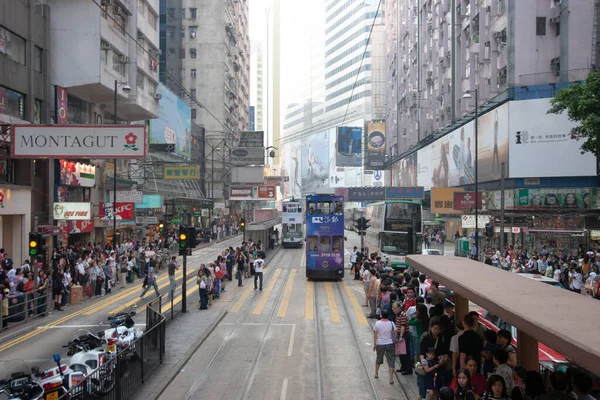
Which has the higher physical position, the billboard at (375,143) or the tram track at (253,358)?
the billboard at (375,143)

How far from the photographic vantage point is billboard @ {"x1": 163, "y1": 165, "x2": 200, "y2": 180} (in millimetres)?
44094

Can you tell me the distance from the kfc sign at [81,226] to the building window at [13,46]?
9421 mm

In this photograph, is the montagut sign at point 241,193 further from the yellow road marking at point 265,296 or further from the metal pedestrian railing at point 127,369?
the metal pedestrian railing at point 127,369

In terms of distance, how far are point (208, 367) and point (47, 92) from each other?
2248cm

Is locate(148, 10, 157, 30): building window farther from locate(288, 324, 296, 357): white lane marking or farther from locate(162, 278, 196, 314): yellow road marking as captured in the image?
locate(288, 324, 296, 357): white lane marking

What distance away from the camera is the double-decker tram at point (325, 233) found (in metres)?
27.9

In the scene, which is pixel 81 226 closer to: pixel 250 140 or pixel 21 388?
pixel 21 388

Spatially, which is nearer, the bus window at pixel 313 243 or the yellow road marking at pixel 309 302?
the yellow road marking at pixel 309 302

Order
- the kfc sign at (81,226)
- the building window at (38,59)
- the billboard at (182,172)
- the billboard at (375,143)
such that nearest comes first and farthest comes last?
the building window at (38,59) < the kfc sign at (81,226) < the billboard at (182,172) < the billboard at (375,143)

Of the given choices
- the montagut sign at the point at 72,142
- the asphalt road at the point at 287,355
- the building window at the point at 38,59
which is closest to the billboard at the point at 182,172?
the building window at the point at 38,59

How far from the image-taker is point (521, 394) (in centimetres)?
637

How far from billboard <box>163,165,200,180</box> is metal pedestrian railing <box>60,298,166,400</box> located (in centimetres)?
3165

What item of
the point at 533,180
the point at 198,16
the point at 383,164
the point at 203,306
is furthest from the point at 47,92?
the point at 383,164

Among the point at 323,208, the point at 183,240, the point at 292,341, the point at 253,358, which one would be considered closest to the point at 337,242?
the point at 323,208
